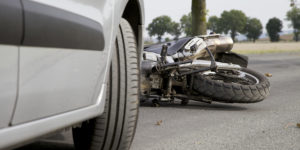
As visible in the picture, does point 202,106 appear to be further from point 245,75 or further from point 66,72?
point 66,72

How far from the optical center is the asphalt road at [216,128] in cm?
375

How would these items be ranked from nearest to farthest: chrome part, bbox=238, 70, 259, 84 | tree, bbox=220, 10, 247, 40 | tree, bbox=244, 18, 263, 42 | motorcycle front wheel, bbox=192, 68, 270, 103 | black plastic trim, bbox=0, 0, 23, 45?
1. black plastic trim, bbox=0, 0, 23, 45
2. motorcycle front wheel, bbox=192, 68, 270, 103
3. chrome part, bbox=238, 70, 259, 84
4. tree, bbox=220, 10, 247, 40
5. tree, bbox=244, 18, 263, 42

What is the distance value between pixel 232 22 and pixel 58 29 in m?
156

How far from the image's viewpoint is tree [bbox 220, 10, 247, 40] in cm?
15412

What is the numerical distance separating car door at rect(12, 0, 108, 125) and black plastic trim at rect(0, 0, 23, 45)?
0.04 m

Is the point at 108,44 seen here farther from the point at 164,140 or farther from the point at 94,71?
the point at 164,140

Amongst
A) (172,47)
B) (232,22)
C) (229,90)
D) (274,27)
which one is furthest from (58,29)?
(274,27)

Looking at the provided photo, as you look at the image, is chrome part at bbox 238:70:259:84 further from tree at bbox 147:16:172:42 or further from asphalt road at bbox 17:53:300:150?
tree at bbox 147:16:172:42

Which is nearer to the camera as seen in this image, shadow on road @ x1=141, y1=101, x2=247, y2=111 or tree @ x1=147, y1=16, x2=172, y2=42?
shadow on road @ x1=141, y1=101, x2=247, y2=111

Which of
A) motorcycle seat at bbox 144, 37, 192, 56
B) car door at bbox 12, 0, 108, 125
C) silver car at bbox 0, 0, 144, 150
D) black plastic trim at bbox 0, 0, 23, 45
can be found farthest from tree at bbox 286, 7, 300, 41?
black plastic trim at bbox 0, 0, 23, 45

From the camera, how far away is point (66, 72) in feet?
7.02

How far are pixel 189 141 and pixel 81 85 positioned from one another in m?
1.79

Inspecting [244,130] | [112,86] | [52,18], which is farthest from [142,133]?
[52,18]

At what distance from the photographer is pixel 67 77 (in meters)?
2.16
